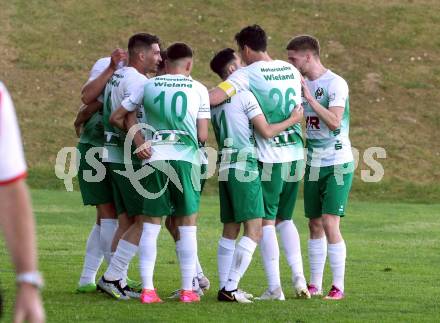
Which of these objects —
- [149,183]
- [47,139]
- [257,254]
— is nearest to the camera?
[149,183]

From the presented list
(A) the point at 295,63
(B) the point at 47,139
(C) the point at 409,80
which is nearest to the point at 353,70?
(C) the point at 409,80

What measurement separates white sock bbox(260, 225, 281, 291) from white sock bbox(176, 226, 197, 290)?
66 centimetres

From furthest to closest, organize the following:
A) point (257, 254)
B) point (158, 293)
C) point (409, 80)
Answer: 1. point (409, 80)
2. point (257, 254)
3. point (158, 293)

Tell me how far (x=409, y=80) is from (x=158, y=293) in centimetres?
2497

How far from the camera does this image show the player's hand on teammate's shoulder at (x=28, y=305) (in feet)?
11.9

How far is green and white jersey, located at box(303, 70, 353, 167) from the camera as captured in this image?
10180mm

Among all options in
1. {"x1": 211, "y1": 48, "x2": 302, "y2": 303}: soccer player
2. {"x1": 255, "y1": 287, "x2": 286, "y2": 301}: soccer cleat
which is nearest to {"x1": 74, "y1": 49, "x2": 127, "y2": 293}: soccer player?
{"x1": 211, "y1": 48, "x2": 302, "y2": 303}: soccer player

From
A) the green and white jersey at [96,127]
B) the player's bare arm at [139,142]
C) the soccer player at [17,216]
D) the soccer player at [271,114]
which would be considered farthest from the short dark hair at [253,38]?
the soccer player at [17,216]

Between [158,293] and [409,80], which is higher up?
[409,80]

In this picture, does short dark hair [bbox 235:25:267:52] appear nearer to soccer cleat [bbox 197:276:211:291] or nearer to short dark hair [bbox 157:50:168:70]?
short dark hair [bbox 157:50:168:70]

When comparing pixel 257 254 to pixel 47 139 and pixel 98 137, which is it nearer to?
pixel 98 137

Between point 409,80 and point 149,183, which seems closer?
point 149,183

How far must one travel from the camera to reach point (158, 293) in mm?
10406

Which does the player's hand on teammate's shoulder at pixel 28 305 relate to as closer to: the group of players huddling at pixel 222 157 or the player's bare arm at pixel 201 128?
the group of players huddling at pixel 222 157
